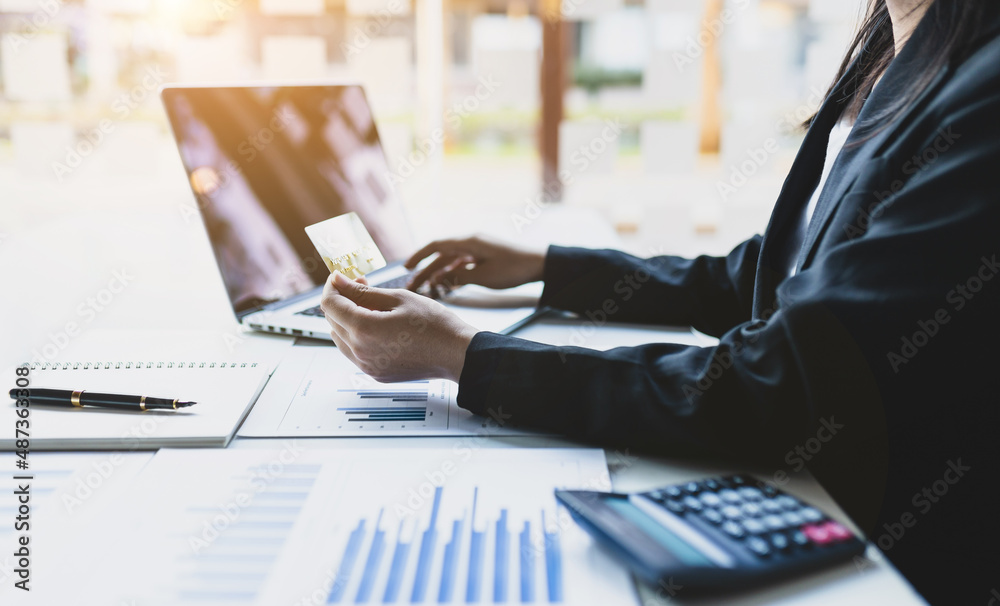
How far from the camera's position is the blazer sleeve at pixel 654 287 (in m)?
1.08

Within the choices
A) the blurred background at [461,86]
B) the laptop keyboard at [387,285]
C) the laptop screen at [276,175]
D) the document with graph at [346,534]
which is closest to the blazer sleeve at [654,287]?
the laptop keyboard at [387,285]

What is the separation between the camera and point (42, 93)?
2.27 metres

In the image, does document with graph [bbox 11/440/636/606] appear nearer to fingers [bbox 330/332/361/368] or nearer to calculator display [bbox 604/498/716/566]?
calculator display [bbox 604/498/716/566]

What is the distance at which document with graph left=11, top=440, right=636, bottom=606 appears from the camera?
494mm

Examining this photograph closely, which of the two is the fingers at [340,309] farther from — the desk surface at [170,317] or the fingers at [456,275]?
the fingers at [456,275]

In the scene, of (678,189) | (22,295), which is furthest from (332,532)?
(678,189)

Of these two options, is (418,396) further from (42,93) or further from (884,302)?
(42,93)

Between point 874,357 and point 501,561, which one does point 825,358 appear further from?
point 501,561

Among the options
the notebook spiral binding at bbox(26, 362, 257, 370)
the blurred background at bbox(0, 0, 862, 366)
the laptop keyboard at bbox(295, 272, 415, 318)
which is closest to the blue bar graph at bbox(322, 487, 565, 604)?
the notebook spiral binding at bbox(26, 362, 257, 370)

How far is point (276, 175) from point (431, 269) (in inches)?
10.6

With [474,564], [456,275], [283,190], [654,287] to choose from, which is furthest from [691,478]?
[283,190]

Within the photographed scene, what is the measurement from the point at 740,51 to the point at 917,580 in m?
2.05

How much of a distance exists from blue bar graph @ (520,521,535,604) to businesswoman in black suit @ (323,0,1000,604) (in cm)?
16

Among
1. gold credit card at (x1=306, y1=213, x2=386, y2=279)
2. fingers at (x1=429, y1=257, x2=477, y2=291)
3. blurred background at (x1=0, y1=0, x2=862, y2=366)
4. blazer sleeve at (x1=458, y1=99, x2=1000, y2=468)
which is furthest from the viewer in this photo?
blurred background at (x1=0, y1=0, x2=862, y2=366)
